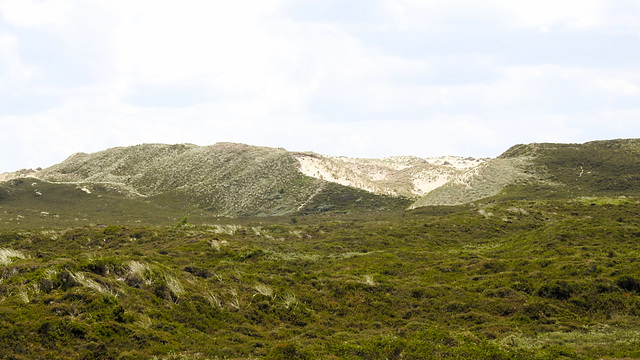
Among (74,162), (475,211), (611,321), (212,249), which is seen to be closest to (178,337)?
(611,321)

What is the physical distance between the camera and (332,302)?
75.8ft

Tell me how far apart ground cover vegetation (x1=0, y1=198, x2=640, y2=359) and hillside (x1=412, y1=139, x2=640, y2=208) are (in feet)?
118

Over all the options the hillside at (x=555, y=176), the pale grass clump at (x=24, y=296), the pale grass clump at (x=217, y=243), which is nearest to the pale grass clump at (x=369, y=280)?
the pale grass clump at (x=24, y=296)

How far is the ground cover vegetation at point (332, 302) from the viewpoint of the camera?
1506 cm

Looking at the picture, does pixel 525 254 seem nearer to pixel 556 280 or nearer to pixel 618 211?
pixel 556 280

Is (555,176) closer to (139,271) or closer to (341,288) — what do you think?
(341,288)

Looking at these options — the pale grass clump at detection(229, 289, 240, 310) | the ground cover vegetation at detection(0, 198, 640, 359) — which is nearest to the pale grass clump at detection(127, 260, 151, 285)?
the ground cover vegetation at detection(0, 198, 640, 359)

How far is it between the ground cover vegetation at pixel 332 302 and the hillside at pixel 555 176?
36.0 meters

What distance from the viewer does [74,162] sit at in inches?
5251

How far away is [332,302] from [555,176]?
2773 inches

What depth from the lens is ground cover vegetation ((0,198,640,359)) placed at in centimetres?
1506

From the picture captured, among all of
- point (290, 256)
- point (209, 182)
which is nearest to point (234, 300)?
point (290, 256)

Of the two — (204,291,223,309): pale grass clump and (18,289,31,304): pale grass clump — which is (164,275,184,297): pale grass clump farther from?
(18,289,31,304): pale grass clump

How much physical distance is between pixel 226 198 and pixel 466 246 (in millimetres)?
62859
